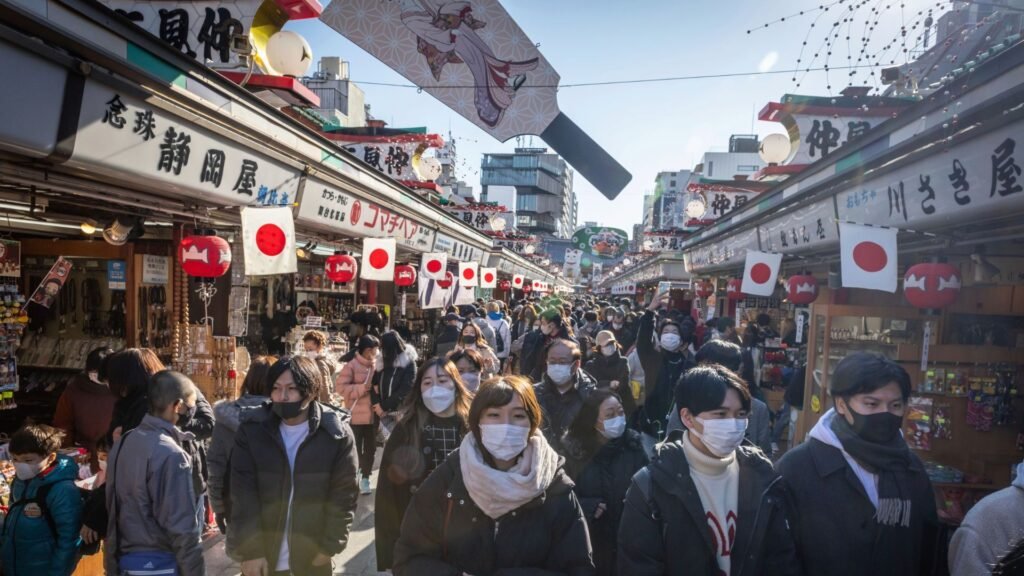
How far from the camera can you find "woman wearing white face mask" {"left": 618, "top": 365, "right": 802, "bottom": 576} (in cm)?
244

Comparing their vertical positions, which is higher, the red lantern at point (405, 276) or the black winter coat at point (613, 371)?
the red lantern at point (405, 276)

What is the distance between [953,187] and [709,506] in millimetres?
3477

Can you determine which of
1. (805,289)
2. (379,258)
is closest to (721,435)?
(805,289)

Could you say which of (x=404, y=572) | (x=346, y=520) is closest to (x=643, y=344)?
(x=346, y=520)

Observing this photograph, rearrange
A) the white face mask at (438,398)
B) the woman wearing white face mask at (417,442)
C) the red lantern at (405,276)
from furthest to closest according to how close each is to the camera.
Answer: the red lantern at (405,276), the white face mask at (438,398), the woman wearing white face mask at (417,442)

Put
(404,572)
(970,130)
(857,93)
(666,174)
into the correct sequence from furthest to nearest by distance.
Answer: (666,174), (857,93), (970,130), (404,572)

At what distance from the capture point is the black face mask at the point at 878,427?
2.71 m

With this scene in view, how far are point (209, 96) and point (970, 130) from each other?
19.1ft

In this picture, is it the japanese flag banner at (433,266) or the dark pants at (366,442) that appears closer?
the dark pants at (366,442)

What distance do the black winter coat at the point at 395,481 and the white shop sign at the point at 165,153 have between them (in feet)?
8.89

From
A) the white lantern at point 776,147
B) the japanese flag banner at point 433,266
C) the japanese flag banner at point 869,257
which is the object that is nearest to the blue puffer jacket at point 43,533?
the japanese flag banner at point 869,257

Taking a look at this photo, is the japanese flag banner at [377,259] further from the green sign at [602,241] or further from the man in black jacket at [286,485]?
the green sign at [602,241]

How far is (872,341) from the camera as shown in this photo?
692 cm

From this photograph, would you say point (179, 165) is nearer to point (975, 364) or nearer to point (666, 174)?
point (975, 364)
